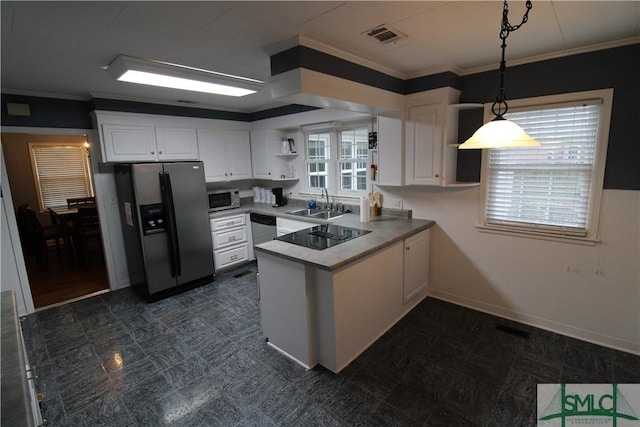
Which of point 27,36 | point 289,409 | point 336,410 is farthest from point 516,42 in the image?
point 27,36

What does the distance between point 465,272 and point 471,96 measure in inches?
72.1

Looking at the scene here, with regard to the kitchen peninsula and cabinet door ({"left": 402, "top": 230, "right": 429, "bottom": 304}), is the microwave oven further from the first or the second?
cabinet door ({"left": 402, "top": 230, "right": 429, "bottom": 304})

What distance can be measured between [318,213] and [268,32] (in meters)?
2.57

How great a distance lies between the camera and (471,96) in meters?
3.04

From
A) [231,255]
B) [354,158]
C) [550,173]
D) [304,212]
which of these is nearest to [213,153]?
[231,255]

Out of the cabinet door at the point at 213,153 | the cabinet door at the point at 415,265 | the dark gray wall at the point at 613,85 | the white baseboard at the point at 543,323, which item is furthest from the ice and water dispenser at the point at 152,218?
the dark gray wall at the point at 613,85

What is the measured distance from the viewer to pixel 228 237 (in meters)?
4.47

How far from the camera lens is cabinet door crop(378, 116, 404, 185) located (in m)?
3.28

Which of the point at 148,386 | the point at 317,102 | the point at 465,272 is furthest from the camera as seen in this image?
the point at 465,272

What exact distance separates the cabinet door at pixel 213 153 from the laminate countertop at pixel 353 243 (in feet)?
4.47

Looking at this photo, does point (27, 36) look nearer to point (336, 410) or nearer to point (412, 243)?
point (336, 410)

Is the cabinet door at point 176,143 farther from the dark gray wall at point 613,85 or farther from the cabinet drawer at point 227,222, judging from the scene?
the dark gray wall at point 613,85

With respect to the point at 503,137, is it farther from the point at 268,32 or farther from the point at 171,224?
the point at 171,224

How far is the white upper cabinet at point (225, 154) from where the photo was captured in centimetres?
453
